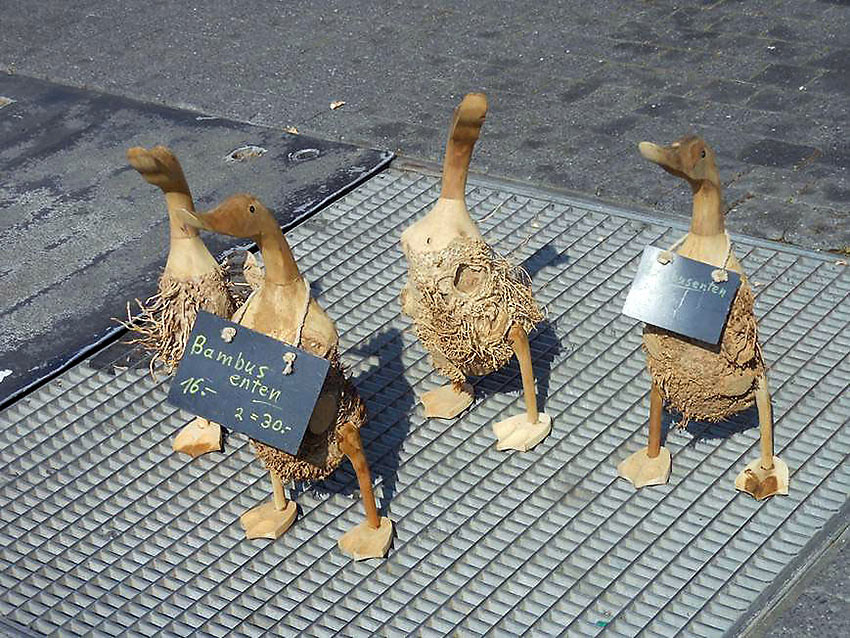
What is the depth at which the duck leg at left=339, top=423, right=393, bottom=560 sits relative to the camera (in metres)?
4.09

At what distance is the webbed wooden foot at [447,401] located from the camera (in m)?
4.78

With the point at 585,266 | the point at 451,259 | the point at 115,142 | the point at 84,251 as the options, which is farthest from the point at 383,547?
the point at 115,142

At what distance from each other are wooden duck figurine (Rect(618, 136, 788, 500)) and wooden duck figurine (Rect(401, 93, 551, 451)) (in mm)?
529

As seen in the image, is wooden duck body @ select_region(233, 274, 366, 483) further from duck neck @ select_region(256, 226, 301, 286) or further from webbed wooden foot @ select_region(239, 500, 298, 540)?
webbed wooden foot @ select_region(239, 500, 298, 540)

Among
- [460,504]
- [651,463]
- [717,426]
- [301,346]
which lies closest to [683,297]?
[651,463]

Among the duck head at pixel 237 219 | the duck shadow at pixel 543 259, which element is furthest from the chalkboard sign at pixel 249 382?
the duck shadow at pixel 543 259

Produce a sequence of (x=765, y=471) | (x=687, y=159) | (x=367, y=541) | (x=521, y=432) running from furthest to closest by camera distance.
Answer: (x=521, y=432) → (x=765, y=471) → (x=367, y=541) → (x=687, y=159)

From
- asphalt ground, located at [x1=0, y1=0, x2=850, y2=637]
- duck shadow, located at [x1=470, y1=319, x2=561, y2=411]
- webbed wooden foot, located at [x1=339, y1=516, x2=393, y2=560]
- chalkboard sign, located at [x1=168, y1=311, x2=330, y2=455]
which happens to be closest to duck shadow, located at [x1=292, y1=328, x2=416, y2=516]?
webbed wooden foot, located at [x1=339, y1=516, x2=393, y2=560]

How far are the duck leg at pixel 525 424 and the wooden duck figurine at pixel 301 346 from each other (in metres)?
0.64

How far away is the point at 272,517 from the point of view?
4.34 meters

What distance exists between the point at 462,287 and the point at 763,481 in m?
1.29

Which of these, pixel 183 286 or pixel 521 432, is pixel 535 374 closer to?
pixel 521 432

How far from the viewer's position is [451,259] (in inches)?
169

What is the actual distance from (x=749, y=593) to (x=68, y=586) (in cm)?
234
